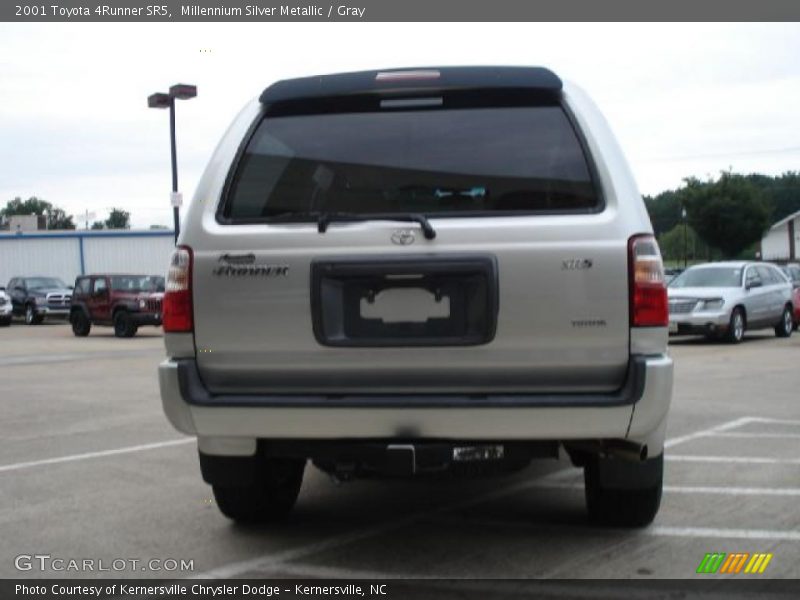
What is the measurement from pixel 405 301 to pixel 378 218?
367 mm

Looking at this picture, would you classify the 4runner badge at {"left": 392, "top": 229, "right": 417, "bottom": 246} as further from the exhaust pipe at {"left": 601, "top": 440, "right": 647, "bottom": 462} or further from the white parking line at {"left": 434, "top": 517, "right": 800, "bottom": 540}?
the white parking line at {"left": 434, "top": 517, "right": 800, "bottom": 540}

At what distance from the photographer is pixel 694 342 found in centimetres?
1927

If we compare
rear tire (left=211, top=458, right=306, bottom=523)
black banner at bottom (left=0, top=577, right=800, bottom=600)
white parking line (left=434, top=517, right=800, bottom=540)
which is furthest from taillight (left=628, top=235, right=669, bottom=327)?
rear tire (left=211, top=458, right=306, bottom=523)

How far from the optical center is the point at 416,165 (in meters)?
4.33

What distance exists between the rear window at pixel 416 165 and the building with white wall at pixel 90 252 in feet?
136

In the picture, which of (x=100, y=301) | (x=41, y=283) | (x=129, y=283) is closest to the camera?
(x=100, y=301)

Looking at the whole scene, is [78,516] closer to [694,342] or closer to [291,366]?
[291,366]

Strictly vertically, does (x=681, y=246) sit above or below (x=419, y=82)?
below

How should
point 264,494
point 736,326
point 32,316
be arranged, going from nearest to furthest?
point 264,494 → point 736,326 → point 32,316

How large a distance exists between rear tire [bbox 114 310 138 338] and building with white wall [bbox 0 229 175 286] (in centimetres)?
2035

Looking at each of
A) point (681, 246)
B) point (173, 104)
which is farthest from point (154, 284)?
point (681, 246)

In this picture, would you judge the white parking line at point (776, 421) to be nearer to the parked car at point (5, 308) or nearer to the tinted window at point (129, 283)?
the tinted window at point (129, 283)

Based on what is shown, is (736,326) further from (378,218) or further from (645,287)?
(378,218)

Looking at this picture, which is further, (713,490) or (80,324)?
(80,324)
